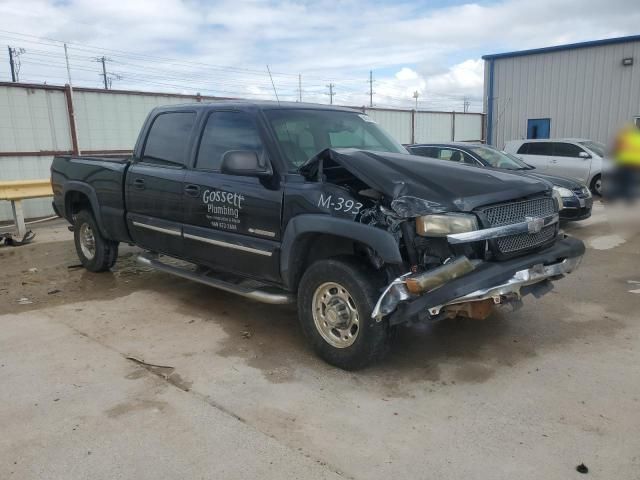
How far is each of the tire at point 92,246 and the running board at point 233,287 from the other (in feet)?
2.97

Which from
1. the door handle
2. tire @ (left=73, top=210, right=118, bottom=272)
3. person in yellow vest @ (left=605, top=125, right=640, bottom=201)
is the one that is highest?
person in yellow vest @ (left=605, top=125, right=640, bottom=201)

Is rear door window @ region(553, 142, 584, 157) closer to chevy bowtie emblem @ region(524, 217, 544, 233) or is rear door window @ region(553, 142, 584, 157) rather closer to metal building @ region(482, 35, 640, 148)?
metal building @ region(482, 35, 640, 148)

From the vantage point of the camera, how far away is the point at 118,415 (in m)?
3.25

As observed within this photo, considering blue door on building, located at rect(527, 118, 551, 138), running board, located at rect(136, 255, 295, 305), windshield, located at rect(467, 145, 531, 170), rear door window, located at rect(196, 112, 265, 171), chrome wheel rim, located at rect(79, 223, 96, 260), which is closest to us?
running board, located at rect(136, 255, 295, 305)

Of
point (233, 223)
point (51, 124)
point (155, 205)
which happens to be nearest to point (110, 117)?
point (51, 124)

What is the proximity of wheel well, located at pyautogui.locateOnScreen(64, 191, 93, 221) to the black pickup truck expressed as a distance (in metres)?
1.63

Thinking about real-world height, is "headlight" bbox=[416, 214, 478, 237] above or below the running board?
above

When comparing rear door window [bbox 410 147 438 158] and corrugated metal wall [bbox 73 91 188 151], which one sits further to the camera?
corrugated metal wall [bbox 73 91 188 151]

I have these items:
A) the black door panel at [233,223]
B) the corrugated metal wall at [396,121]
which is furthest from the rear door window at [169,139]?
the corrugated metal wall at [396,121]

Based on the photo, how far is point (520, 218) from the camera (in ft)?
12.0

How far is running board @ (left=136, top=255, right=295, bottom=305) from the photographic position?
4.17 m

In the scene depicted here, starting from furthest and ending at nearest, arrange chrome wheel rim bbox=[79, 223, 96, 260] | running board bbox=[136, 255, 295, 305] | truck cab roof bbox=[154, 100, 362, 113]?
chrome wheel rim bbox=[79, 223, 96, 260] < truck cab roof bbox=[154, 100, 362, 113] < running board bbox=[136, 255, 295, 305]

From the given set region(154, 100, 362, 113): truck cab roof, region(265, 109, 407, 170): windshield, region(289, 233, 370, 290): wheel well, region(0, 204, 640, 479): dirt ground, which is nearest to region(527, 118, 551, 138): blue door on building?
region(0, 204, 640, 479): dirt ground

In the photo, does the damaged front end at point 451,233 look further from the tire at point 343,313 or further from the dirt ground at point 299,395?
the dirt ground at point 299,395
